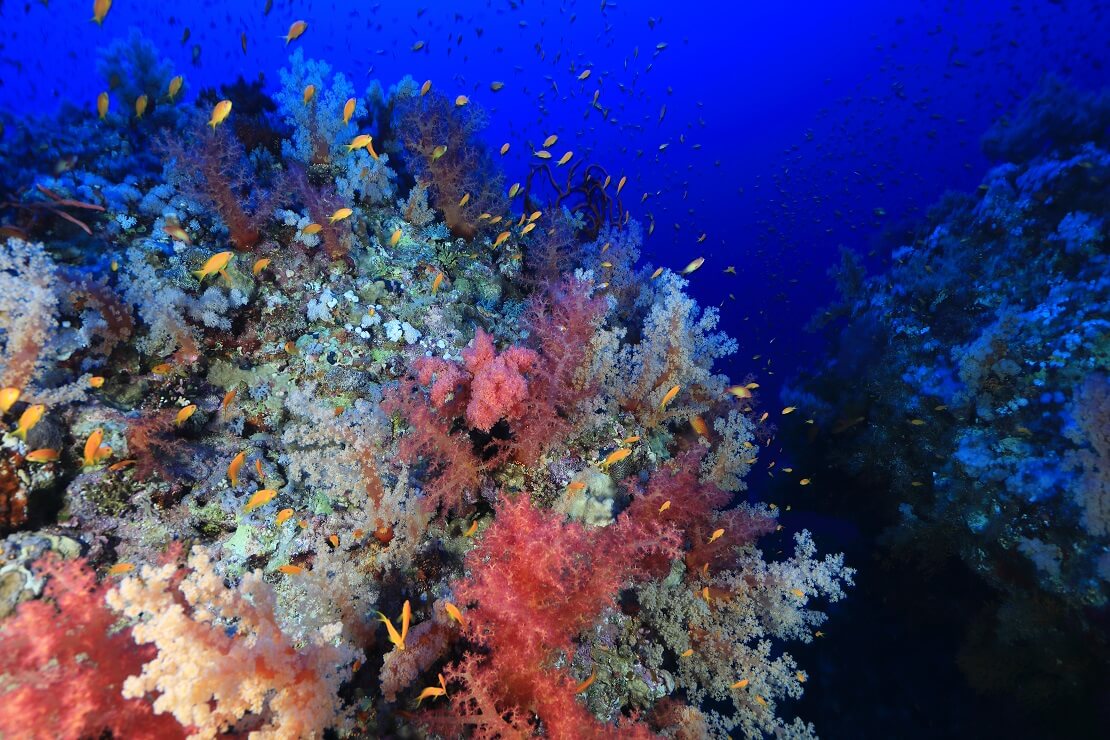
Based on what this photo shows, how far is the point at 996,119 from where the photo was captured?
9.71 m

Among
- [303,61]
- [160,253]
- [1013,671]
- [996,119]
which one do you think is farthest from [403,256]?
[996,119]

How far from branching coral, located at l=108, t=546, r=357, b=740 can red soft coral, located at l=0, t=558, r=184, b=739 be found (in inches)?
4.3

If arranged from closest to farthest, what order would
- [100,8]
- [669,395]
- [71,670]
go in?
[71,670], [669,395], [100,8]

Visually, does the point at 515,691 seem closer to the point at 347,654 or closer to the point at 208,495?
the point at 347,654

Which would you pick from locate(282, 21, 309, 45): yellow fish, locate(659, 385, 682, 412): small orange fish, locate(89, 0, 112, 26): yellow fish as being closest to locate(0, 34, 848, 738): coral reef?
locate(659, 385, 682, 412): small orange fish

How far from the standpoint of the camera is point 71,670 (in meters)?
1.99

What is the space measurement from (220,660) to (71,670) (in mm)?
597

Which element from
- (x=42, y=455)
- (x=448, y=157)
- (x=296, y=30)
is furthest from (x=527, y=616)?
(x=296, y=30)

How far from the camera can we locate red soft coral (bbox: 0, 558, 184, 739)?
1.83 metres

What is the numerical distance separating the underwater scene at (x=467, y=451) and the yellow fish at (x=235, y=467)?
0.04 meters

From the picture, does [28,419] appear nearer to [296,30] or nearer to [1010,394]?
[296,30]

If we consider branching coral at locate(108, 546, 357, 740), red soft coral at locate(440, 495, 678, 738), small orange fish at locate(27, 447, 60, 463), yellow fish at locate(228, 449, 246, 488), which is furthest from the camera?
yellow fish at locate(228, 449, 246, 488)

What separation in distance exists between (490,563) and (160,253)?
4.71 metres

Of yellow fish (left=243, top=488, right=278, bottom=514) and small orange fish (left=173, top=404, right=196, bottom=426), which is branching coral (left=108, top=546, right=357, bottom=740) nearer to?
yellow fish (left=243, top=488, right=278, bottom=514)
